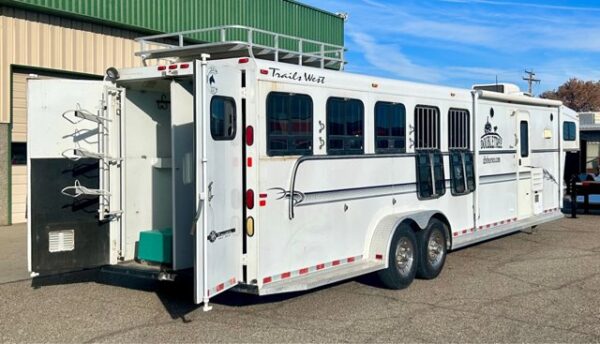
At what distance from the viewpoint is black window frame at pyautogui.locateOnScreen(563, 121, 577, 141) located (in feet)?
41.5

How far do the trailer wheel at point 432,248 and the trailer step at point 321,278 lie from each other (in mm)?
958

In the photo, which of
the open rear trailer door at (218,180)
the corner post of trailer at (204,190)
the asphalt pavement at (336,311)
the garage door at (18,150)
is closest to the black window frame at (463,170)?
the asphalt pavement at (336,311)

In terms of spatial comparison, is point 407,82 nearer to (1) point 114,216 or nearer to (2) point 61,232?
(1) point 114,216

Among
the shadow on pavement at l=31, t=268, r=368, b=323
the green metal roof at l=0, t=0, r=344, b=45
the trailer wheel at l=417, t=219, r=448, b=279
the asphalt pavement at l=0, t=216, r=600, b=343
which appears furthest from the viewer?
the green metal roof at l=0, t=0, r=344, b=45

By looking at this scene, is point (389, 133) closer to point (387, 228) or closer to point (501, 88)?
point (387, 228)

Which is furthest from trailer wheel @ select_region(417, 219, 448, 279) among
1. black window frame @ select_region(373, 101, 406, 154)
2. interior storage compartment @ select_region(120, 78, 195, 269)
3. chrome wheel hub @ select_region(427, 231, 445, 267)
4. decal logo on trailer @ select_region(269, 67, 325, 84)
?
interior storage compartment @ select_region(120, 78, 195, 269)

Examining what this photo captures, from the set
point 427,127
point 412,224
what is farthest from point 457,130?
point 412,224

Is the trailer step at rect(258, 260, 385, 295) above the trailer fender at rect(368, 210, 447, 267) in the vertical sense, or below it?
below

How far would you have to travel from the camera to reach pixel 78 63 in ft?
45.0

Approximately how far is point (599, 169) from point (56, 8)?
589 inches

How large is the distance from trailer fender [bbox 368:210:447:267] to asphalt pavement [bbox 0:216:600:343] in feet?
1.64

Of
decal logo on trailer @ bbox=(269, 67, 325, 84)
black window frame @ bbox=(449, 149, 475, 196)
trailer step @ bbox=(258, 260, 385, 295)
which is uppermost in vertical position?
decal logo on trailer @ bbox=(269, 67, 325, 84)

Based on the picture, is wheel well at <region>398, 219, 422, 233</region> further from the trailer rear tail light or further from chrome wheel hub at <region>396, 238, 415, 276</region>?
the trailer rear tail light

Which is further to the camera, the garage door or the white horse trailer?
the garage door
